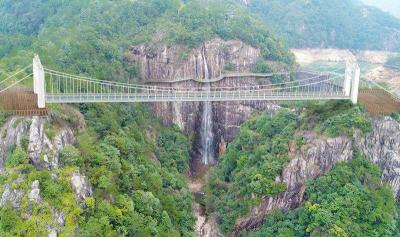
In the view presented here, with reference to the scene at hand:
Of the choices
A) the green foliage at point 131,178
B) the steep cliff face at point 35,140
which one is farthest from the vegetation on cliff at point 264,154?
the steep cliff face at point 35,140

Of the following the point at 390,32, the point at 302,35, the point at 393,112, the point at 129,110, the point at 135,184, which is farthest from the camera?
the point at 390,32

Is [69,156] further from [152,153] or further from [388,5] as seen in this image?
[388,5]

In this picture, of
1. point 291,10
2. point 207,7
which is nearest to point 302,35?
point 291,10

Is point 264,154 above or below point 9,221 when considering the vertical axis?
above

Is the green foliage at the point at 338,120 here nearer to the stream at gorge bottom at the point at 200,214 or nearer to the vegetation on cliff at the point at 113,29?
the stream at gorge bottom at the point at 200,214

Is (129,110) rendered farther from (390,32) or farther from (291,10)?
(390,32)

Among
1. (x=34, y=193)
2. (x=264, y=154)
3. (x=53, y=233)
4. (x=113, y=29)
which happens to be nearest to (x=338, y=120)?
(x=264, y=154)
